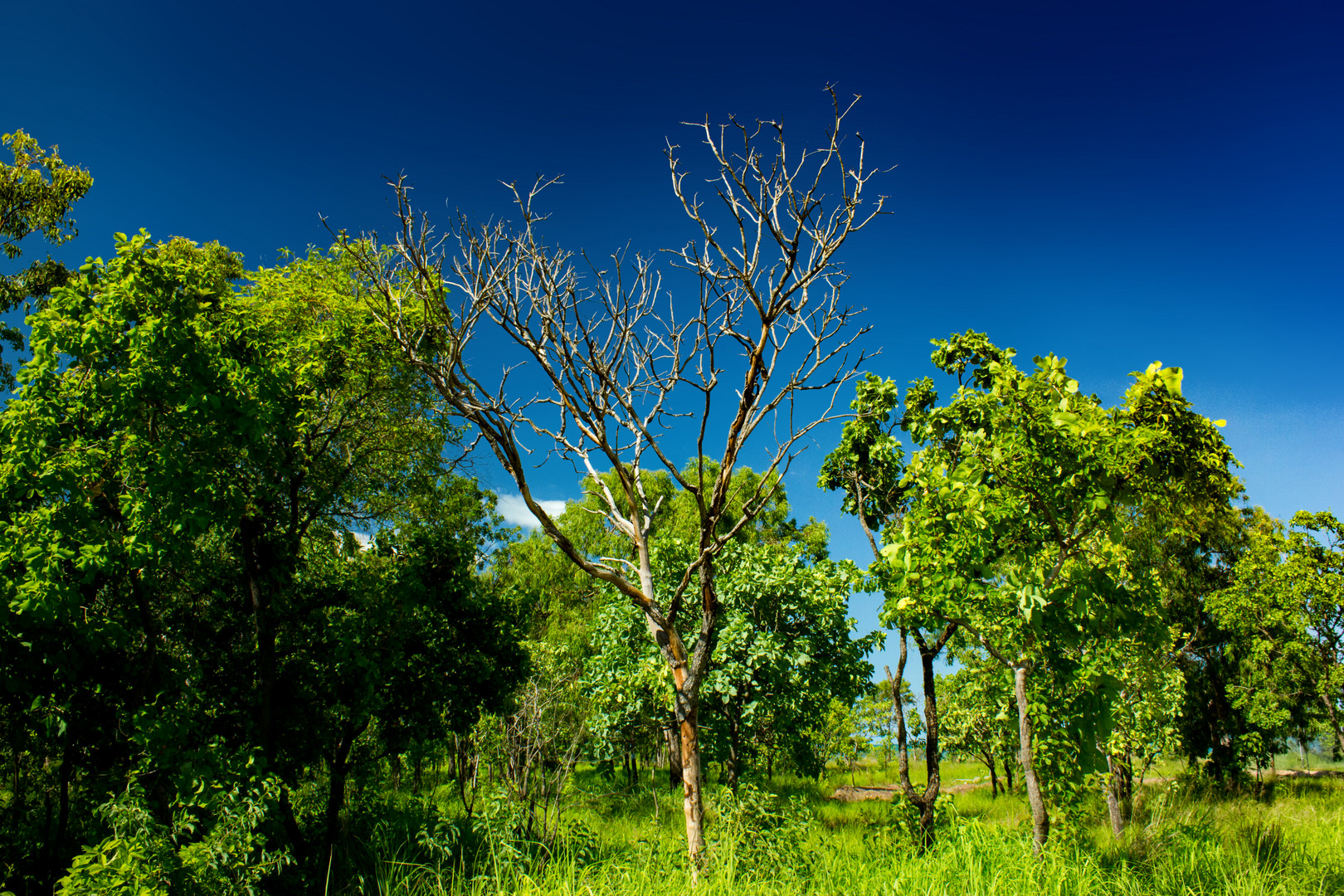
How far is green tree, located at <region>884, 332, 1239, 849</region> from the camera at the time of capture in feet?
→ 18.6

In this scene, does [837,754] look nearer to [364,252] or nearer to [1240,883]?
[1240,883]

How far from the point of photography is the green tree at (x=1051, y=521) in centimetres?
567

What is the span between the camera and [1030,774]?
6.64 m

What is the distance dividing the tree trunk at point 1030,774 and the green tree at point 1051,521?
17 mm

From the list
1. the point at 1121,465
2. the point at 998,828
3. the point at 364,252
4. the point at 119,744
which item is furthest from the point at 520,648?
the point at 1121,465

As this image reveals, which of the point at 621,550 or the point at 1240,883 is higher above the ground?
the point at 621,550

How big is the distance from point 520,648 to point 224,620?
4.63 m

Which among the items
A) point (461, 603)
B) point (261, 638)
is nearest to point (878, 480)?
point (461, 603)

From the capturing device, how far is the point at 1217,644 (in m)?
20.7

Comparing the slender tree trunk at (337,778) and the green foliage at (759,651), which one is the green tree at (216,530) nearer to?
the slender tree trunk at (337,778)

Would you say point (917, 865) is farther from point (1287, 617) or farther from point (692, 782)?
point (1287, 617)

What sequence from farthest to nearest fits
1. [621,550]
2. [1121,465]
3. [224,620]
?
[621,550] < [224,620] < [1121,465]

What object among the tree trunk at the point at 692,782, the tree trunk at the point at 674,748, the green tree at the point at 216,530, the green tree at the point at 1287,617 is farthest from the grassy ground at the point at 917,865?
the green tree at the point at 1287,617

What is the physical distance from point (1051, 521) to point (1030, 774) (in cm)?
280
